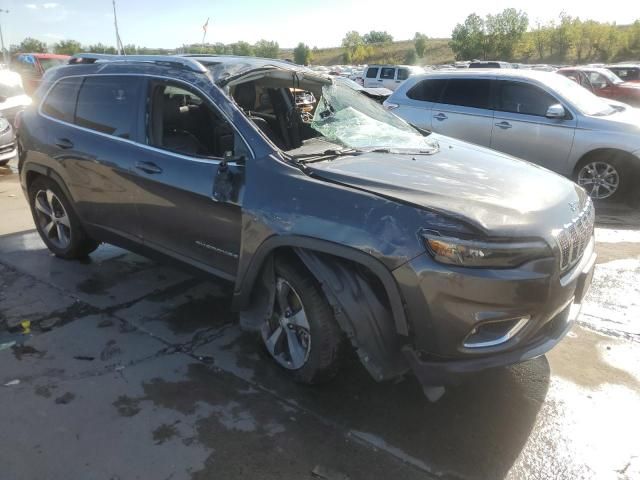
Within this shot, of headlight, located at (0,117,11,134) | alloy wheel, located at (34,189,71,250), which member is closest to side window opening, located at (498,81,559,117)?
alloy wheel, located at (34,189,71,250)

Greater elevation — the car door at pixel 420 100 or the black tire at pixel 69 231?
the car door at pixel 420 100

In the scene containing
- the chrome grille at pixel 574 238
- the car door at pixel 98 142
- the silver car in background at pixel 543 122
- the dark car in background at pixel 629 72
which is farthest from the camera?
the dark car in background at pixel 629 72

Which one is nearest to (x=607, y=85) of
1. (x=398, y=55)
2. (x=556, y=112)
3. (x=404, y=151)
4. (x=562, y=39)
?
(x=556, y=112)

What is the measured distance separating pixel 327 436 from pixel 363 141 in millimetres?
1862

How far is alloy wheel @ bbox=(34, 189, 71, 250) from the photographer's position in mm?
4723

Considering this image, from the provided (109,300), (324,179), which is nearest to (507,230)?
(324,179)

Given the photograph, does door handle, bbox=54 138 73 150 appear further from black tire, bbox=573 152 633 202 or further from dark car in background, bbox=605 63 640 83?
dark car in background, bbox=605 63 640 83

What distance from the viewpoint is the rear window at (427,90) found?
8289 millimetres

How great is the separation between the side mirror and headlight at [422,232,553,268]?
5245mm

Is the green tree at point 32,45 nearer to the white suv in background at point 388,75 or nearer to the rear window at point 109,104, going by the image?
the white suv in background at point 388,75

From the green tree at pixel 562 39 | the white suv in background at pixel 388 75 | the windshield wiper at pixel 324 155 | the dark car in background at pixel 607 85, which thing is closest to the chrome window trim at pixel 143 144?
the windshield wiper at pixel 324 155

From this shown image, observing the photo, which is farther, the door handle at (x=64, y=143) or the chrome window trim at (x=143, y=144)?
the door handle at (x=64, y=143)

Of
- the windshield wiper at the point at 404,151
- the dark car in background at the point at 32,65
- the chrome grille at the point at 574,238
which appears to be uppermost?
the dark car in background at the point at 32,65

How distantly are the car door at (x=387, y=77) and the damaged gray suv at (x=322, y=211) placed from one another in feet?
68.3
